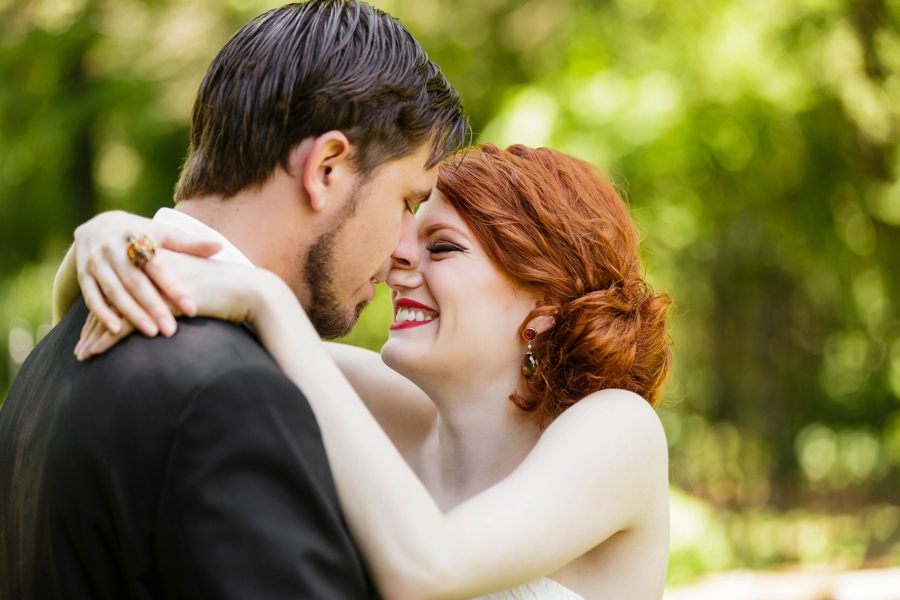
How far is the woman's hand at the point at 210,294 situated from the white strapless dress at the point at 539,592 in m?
1.28

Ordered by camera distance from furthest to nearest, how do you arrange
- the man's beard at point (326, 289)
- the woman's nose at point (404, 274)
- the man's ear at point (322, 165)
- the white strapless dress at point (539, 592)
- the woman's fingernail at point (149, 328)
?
the woman's nose at point (404, 274) < the white strapless dress at point (539, 592) < the man's beard at point (326, 289) < the man's ear at point (322, 165) < the woman's fingernail at point (149, 328)

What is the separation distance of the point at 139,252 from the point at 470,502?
1.10m

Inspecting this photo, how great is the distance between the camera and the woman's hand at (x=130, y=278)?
176 cm

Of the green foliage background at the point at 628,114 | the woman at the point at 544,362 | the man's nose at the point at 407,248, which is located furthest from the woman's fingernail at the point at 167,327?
the green foliage background at the point at 628,114

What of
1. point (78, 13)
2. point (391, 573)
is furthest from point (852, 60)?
point (391, 573)

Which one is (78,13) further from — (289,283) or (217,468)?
(217,468)

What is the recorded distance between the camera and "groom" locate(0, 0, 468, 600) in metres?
1.63

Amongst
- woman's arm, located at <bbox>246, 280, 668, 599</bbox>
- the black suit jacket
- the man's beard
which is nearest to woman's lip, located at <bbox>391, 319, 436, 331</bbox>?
the man's beard

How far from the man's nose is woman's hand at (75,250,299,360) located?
0.83 metres

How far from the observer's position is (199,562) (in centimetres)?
161

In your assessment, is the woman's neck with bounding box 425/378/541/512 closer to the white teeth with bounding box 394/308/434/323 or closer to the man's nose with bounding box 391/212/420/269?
the white teeth with bounding box 394/308/434/323

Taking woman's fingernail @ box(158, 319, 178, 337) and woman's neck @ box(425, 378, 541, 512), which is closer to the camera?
woman's fingernail @ box(158, 319, 178, 337)

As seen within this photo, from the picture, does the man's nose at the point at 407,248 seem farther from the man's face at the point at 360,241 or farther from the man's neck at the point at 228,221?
Result: the man's neck at the point at 228,221

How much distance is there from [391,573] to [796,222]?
7202 millimetres
